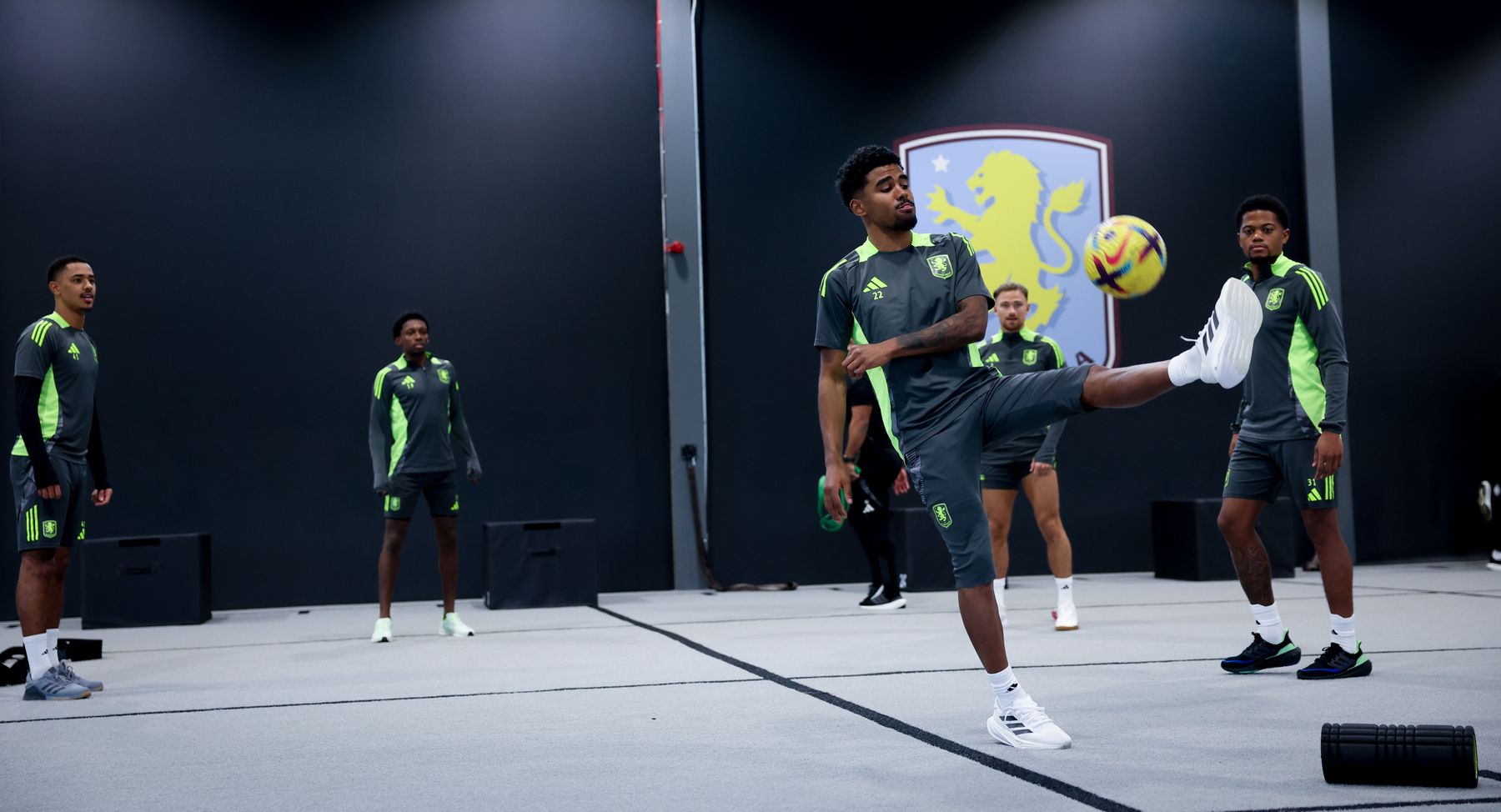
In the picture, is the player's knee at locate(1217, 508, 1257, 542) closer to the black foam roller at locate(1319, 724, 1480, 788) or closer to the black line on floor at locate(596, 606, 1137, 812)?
the black line on floor at locate(596, 606, 1137, 812)

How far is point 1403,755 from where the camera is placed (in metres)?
2.75

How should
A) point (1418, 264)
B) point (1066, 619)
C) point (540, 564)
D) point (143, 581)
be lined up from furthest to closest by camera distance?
1. point (1418, 264)
2. point (540, 564)
3. point (143, 581)
4. point (1066, 619)

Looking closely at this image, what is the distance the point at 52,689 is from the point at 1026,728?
3.72m

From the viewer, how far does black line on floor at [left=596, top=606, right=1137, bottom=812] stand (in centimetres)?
275

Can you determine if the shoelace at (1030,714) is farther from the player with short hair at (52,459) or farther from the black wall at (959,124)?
the black wall at (959,124)

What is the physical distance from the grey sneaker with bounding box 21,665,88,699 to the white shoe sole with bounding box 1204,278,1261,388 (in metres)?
4.28

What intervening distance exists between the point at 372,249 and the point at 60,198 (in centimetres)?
211

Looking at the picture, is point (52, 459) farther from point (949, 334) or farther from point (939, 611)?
point (939, 611)

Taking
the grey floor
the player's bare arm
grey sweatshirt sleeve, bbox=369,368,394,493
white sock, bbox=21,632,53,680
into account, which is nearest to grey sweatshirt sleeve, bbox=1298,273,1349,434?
the grey floor

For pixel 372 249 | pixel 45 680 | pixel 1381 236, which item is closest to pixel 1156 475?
pixel 1381 236

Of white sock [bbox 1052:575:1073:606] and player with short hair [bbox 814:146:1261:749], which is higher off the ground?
player with short hair [bbox 814:146:1261:749]

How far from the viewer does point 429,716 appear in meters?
4.16

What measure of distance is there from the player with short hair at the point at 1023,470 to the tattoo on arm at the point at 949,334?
109 inches

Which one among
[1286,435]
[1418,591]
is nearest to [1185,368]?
[1286,435]
